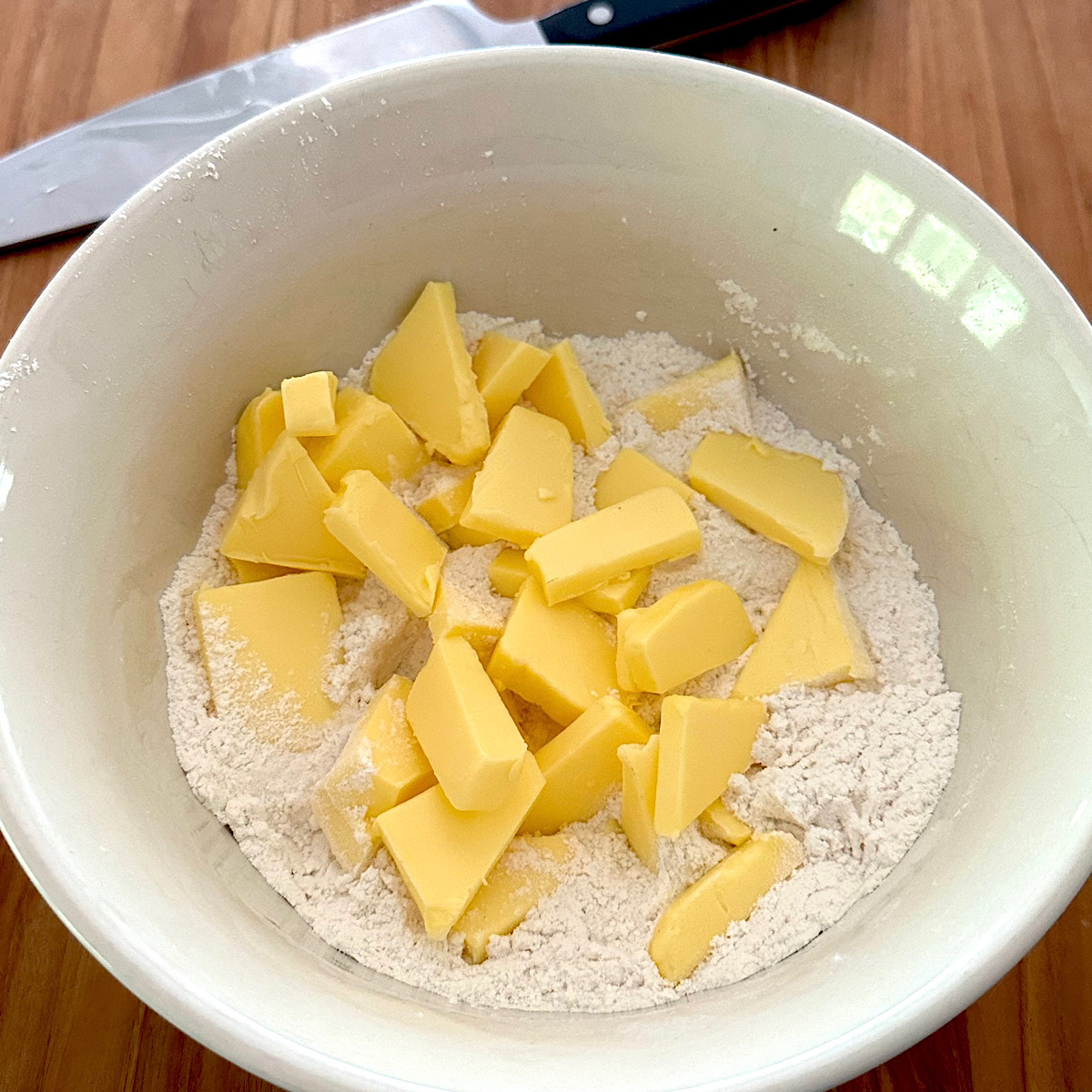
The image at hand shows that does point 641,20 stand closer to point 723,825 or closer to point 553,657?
point 553,657

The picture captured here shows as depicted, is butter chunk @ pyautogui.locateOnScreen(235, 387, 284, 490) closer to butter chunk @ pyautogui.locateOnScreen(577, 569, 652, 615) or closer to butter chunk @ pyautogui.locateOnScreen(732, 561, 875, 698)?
butter chunk @ pyautogui.locateOnScreen(577, 569, 652, 615)

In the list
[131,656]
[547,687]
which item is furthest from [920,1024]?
[131,656]

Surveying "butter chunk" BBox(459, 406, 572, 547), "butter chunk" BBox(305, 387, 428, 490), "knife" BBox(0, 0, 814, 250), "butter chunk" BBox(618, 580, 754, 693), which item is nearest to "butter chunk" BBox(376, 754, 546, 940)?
"butter chunk" BBox(618, 580, 754, 693)

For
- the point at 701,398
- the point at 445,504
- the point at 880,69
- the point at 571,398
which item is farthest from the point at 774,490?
the point at 880,69

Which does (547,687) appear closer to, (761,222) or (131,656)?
(131,656)

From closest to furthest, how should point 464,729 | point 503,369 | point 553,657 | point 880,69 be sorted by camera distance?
point 464,729 → point 553,657 → point 503,369 → point 880,69

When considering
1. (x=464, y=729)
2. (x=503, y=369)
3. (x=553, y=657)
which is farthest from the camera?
(x=503, y=369)

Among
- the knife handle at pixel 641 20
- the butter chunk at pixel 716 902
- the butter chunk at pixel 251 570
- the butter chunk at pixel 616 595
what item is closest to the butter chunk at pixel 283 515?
the butter chunk at pixel 251 570
